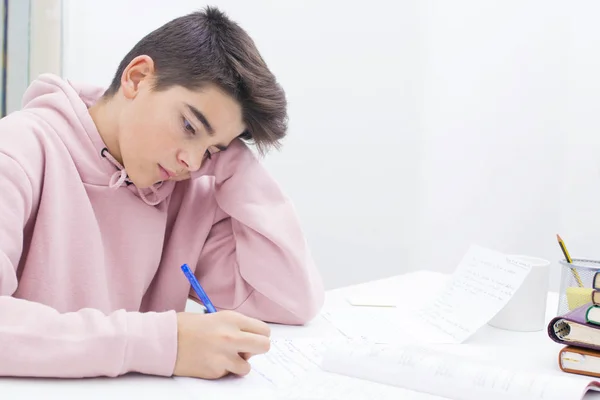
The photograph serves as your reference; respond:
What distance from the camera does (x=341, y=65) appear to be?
215cm

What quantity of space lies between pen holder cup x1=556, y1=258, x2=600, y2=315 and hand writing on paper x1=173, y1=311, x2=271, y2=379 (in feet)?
1.74

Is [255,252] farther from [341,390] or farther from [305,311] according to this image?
[341,390]

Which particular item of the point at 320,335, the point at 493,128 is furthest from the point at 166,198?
the point at 493,128

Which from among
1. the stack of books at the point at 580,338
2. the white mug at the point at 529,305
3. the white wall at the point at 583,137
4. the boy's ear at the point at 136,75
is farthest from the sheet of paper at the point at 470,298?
the white wall at the point at 583,137

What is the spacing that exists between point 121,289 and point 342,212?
52.0 inches

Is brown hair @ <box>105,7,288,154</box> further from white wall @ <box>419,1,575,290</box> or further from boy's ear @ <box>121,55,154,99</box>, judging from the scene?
white wall @ <box>419,1,575,290</box>

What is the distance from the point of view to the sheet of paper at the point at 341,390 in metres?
0.60

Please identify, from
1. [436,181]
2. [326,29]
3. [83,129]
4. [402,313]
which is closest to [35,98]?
[83,129]

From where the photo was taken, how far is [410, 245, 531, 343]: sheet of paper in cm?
89

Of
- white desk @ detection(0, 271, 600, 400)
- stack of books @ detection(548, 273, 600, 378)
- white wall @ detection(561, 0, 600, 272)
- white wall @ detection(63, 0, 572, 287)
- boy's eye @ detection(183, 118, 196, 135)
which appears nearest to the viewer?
white desk @ detection(0, 271, 600, 400)

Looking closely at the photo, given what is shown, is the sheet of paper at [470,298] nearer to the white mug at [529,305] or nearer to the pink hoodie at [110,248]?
the white mug at [529,305]

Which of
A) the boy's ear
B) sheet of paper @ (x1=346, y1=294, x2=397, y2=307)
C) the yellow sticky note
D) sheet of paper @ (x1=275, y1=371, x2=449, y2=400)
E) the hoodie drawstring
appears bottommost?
sheet of paper @ (x1=346, y1=294, x2=397, y2=307)

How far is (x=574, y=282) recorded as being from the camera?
0.97 meters

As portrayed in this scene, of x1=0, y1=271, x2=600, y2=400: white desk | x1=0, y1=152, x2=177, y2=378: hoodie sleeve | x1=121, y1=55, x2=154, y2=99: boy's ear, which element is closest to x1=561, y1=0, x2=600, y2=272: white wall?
x1=0, y1=271, x2=600, y2=400: white desk
